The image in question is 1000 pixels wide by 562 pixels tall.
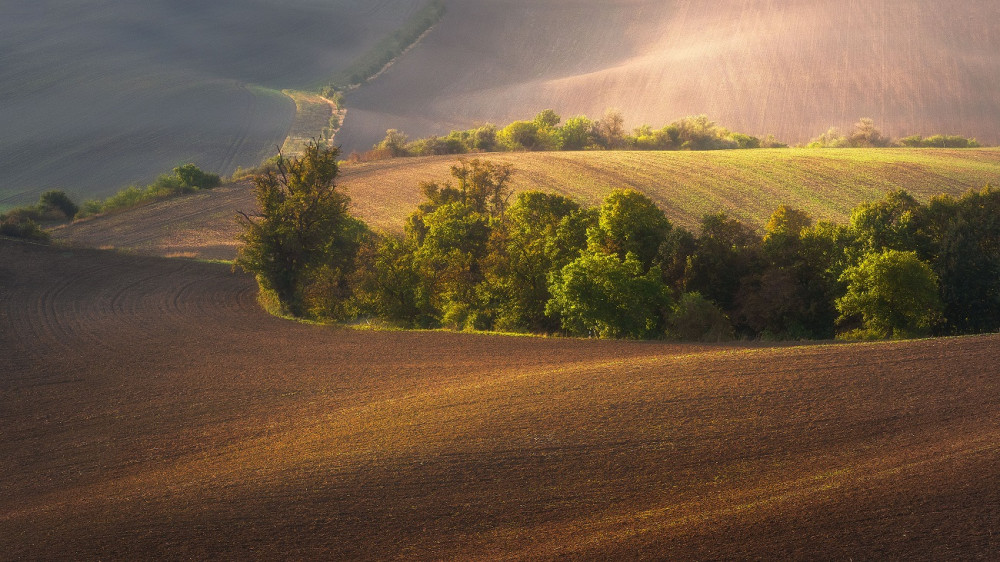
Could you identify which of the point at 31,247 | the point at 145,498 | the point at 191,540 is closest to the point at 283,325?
→ the point at 145,498

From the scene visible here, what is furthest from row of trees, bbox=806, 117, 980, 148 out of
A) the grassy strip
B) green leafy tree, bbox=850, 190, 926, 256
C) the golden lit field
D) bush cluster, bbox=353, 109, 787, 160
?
the grassy strip

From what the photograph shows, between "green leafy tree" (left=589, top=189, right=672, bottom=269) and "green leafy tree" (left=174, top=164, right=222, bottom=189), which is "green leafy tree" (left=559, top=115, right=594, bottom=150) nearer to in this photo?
"green leafy tree" (left=174, top=164, right=222, bottom=189)

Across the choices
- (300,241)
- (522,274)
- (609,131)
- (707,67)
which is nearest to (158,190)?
(300,241)

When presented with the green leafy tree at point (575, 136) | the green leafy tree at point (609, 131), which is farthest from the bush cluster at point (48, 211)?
the green leafy tree at point (609, 131)

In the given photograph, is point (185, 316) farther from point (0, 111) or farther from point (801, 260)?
point (0, 111)

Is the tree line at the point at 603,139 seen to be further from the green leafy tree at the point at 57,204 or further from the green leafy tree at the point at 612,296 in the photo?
the green leafy tree at the point at 612,296

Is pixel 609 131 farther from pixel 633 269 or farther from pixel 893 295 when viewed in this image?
pixel 893 295
